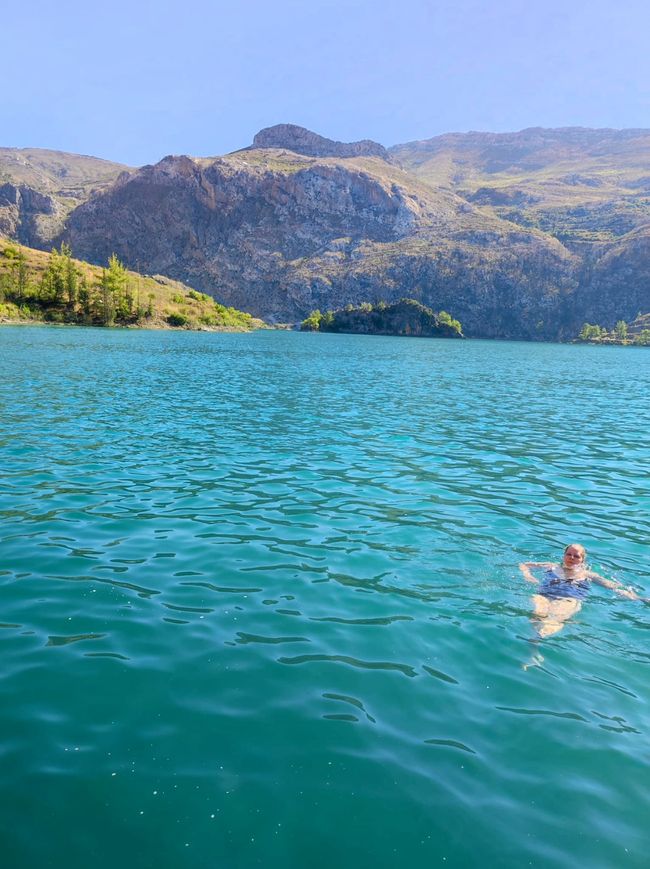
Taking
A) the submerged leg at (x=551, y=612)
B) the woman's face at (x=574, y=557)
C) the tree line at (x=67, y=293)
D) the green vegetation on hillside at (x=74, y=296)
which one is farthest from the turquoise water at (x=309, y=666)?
the tree line at (x=67, y=293)

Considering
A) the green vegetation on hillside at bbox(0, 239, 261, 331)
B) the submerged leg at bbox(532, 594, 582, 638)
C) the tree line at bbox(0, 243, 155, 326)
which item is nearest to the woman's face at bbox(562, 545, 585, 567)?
the submerged leg at bbox(532, 594, 582, 638)

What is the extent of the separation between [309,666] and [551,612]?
557 cm

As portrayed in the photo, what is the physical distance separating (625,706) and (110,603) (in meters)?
9.00

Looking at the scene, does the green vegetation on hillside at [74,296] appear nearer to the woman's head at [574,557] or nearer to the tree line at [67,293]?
the tree line at [67,293]

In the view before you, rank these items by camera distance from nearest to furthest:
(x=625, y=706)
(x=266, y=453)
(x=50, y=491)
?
(x=625, y=706), (x=50, y=491), (x=266, y=453)

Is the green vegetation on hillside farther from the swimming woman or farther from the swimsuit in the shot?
the swimsuit

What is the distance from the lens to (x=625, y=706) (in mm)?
9547

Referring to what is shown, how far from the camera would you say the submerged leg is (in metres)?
12.1

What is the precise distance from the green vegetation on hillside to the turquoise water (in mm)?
125534

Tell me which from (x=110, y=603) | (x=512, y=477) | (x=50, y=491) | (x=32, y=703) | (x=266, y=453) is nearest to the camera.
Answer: (x=32, y=703)

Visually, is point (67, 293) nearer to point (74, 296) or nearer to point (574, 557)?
point (74, 296)

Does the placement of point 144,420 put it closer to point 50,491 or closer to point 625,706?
point 50,491

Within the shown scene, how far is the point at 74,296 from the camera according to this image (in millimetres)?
144250

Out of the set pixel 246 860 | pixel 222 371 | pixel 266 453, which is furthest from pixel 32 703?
pixel 222 371
